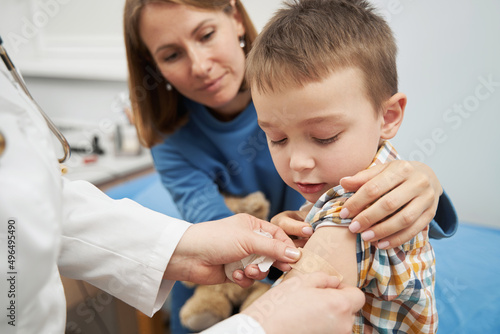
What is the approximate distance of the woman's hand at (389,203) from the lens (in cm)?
54

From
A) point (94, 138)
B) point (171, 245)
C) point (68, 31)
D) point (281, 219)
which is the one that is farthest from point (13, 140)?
point (68, 31)

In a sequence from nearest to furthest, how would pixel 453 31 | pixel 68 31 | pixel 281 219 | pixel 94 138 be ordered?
pixel 281 219 → pixel 453 31 → pixel 94 138 → pixel 68 31

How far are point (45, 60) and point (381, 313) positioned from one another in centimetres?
245

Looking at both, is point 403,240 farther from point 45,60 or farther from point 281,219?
point 45,60

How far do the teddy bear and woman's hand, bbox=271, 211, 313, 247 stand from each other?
0.77ft

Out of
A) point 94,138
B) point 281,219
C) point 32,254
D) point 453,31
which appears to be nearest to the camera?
point 32,254

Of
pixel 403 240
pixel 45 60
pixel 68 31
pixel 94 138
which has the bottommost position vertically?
pixel 94 138

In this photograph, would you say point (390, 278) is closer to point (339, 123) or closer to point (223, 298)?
point (339, 123)

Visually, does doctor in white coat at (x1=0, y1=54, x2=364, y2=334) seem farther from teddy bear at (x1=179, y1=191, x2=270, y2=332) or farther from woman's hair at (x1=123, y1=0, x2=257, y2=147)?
woman's hair at (x1=123, y1=0, x2=257, y2=147)

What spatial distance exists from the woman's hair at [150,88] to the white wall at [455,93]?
0.53 ft

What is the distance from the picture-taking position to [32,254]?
1.49 feet

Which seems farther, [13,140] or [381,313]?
[381,313]

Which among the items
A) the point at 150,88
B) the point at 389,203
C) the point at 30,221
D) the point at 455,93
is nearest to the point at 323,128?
the point at 389,203

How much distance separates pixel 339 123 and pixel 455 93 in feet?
1.75
